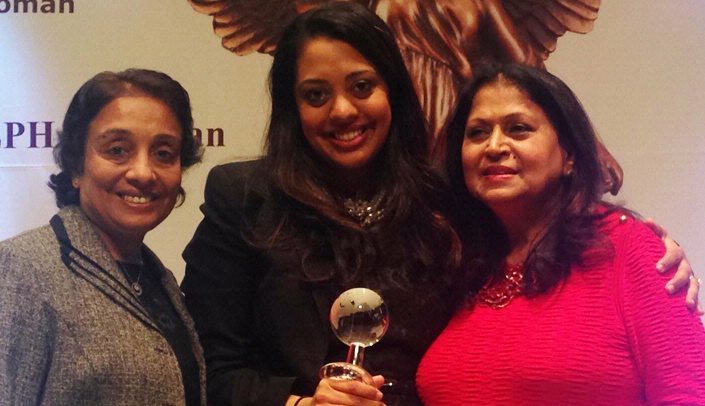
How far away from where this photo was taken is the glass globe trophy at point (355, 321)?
1122 millimetres

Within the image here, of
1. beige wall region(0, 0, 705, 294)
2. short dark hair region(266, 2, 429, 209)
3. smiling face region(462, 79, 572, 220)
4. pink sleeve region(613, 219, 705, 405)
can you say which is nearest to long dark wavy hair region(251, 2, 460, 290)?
short dark hair region(266, 2, 429, 209)

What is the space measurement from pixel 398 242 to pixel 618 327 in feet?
1.38

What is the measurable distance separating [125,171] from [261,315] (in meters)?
0.35

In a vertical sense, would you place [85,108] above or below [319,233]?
above

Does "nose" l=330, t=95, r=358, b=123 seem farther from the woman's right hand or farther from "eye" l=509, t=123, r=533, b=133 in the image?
the woman's right hand

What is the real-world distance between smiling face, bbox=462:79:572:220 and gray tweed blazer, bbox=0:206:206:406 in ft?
2.15

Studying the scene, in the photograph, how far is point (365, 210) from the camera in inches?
59.4

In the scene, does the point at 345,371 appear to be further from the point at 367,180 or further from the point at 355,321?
the point at 367,180

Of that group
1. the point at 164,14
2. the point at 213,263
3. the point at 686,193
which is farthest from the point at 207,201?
the point at 686,193

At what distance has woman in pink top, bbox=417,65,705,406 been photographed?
1294 millimetres

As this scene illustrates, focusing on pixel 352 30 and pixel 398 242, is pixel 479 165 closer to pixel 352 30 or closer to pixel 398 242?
pixel 398 242

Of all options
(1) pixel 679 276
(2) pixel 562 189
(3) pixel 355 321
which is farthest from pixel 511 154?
(3) pixel 355 321

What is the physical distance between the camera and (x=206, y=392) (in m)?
1.41

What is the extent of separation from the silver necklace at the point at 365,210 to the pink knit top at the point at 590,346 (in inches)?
10.6
